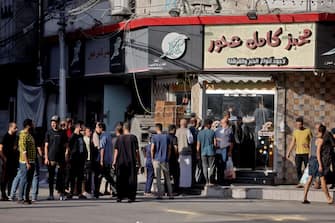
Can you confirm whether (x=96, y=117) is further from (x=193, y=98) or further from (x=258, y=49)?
(x=258, y=49)

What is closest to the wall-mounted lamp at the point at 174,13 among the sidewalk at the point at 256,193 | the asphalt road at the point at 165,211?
the sidewalk at the point at 256,193

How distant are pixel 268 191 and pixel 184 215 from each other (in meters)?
5.30

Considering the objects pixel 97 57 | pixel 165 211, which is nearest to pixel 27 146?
pixel 165 211

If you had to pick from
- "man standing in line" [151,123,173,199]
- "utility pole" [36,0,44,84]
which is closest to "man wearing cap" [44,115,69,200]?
"man standing in line" [151,123,173,199]

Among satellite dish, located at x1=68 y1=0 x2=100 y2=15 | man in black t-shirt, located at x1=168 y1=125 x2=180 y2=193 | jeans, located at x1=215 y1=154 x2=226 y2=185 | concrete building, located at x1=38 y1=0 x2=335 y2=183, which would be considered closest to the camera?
man in black t-shirt, located at x1=168 y1=125 x2=180 y2=193

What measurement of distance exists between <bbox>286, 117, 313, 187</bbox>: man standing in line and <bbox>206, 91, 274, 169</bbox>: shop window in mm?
2178

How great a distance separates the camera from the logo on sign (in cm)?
2441

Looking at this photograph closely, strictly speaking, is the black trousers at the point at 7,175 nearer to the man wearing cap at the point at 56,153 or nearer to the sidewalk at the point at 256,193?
the man wearing cap at the point at 56,153

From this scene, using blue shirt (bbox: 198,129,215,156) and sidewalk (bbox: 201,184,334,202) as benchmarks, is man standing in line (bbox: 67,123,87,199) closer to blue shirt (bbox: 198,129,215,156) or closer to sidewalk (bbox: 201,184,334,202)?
blue shirt (bbox: 198,129,215,156)

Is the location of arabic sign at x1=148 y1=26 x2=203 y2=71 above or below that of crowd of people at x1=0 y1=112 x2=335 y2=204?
above

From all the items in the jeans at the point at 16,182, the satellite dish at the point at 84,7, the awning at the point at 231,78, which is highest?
the satellite dish at the point at 84,7

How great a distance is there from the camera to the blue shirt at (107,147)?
19656mm

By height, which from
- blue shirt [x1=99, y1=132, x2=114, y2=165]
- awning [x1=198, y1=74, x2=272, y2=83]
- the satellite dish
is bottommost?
blue shirt [x1=99, y1=132, x2=114, y2=165]

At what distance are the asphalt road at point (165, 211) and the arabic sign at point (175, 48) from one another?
19.1ft
